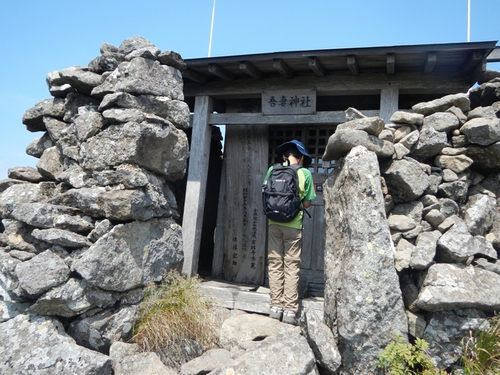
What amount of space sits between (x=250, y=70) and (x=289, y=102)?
921mm

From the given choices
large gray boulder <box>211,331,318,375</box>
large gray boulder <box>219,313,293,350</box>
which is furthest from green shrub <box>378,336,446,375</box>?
large gray boulder <box>219,313,293,350</box>

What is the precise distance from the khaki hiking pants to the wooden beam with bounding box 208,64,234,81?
9.98ft

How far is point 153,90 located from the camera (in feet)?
18.9

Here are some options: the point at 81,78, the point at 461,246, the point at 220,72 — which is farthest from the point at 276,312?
the point at 81,78

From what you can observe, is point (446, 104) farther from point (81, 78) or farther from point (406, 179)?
point (81, 78)

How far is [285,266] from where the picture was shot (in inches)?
212

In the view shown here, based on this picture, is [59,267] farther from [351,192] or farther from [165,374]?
[351,192]

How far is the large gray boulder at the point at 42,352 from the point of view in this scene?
4.13m

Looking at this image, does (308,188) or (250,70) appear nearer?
(308,188)

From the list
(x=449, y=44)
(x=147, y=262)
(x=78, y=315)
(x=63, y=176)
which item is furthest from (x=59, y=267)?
(x=449, y=44)

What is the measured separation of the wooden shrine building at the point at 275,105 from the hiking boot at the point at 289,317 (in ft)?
5.96

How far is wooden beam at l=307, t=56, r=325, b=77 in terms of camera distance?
20.4 ft

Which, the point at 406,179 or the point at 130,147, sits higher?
the point at 130,147

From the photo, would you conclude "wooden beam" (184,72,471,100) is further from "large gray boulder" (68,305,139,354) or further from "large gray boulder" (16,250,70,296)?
"large gray boulder" (68,305,139,354)
